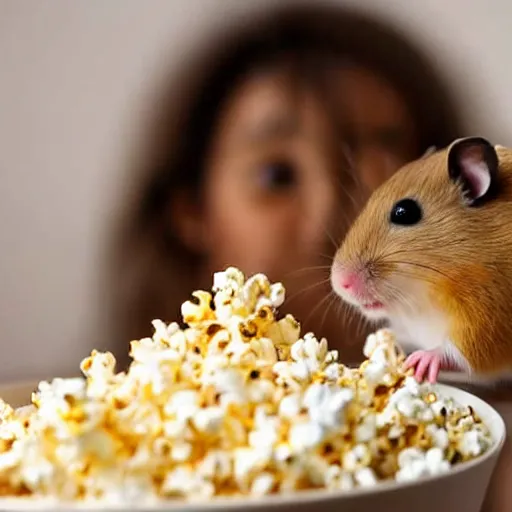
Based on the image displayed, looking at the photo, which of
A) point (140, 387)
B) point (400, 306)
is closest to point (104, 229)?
point (400, 306)

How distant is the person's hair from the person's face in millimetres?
23

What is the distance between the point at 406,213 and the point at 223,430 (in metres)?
0.32

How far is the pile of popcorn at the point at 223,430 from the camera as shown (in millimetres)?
406

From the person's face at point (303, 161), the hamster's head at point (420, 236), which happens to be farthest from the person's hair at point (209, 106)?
the hamster's head at point (420, 236)

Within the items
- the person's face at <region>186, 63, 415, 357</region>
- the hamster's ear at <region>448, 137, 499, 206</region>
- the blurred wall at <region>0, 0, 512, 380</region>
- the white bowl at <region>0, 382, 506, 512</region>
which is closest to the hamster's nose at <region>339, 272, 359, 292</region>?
the hamster's ear at <region>448, 137, 499, 206</region>

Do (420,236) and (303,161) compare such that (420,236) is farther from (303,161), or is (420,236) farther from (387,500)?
(303,161)

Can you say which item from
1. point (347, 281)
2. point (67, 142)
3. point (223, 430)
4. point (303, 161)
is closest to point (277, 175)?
point (303, 161)

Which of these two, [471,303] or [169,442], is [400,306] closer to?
[471,303]

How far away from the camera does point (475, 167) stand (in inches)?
25.3

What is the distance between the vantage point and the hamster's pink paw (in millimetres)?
638

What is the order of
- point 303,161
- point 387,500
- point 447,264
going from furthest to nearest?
point 303,161
point 447,264
point 387,500

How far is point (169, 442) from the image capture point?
0.42 m

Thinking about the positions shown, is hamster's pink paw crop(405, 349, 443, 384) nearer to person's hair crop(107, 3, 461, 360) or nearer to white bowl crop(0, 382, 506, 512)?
white bowl crop(0, 382, 506, 512)

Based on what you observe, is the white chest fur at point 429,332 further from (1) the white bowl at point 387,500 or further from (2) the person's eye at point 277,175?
(2) the person's eye at point 277,175
